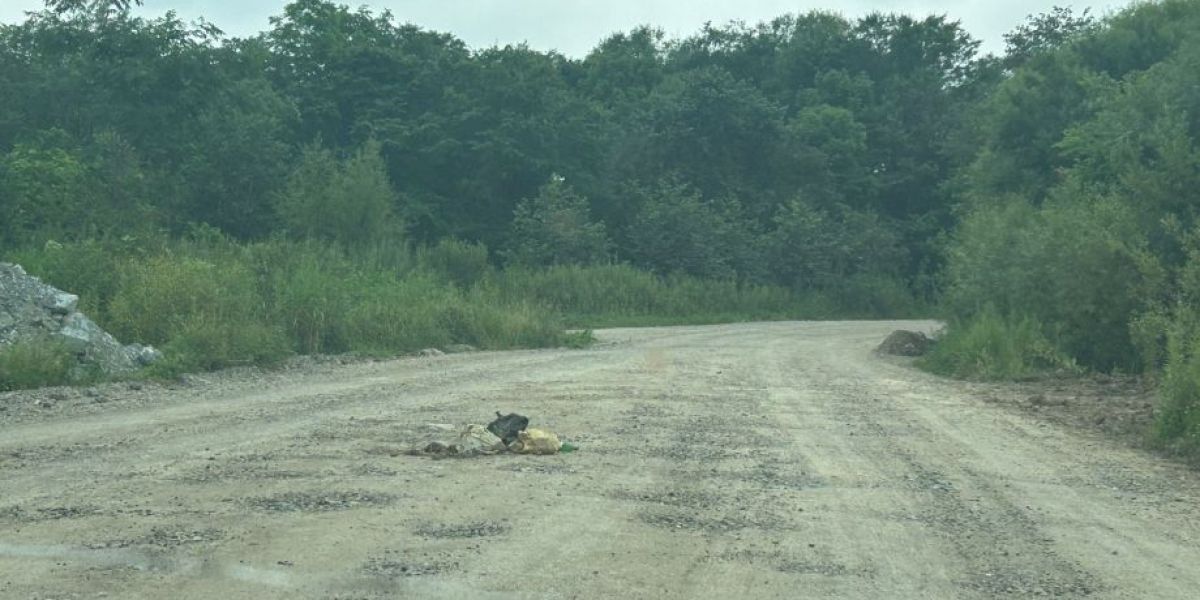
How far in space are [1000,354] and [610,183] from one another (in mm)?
41850

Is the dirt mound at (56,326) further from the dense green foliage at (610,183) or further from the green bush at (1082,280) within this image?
the green bush at (1082,280)

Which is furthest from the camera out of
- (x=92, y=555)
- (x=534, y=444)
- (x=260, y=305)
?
(x=260, y=305)

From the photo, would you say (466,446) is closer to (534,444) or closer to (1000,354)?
(534,444)

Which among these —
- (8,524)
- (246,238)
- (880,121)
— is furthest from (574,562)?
(880,121)

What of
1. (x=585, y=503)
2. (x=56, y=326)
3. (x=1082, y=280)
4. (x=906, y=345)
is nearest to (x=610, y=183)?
(x=906, y=345)

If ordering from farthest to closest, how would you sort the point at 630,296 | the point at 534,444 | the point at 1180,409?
the point at 630,296, the point at 1180,409, the point at 534,444

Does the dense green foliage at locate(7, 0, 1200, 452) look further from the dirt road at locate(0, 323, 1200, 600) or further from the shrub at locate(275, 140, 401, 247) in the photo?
the dirt road at locate(0, 323, 1200, 600)

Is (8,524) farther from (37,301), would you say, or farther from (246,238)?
(246,238)

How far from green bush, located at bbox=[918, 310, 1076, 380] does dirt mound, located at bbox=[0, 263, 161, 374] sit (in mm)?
13720

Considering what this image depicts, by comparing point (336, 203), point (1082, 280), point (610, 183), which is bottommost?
point (1082, 280)

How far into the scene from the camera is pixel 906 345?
2980 centimetres

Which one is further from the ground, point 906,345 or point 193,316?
point 193,316

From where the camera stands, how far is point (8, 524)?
8195 millimetres

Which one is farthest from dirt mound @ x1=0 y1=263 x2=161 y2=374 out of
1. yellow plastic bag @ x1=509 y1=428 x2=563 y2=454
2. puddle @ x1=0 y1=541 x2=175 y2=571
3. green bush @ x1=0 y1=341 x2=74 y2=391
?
puddle @ x1=0 y1=541 x2=175 y2=571
